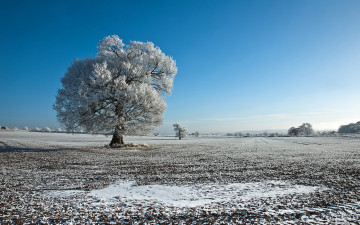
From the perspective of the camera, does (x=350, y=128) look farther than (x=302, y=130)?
Yes

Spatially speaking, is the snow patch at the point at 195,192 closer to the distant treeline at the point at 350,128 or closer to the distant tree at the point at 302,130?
the distant tree at the point at 302,130

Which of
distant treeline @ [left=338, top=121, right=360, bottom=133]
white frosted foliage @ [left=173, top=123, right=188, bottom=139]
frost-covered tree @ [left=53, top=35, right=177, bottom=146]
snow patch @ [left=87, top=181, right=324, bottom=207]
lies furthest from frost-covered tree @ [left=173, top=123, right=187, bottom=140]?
distant treeline @ [left=338, top=121, right=360, bottom=133]

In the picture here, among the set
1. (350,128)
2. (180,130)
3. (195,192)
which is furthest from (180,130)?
(350,128)

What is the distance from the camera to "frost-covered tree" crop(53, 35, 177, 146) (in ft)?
66.6

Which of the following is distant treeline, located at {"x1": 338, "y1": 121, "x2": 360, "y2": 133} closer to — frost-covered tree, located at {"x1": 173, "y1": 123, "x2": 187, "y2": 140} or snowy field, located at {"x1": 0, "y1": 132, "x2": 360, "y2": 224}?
frost-covered tree, located at {"x1": 173, "y1": 123, "x2": 187, "y2": 140}

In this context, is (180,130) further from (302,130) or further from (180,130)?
(302,130)

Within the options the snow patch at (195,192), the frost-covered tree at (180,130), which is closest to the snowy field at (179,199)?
the snow patch at (195,192)

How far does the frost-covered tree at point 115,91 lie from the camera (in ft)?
66.6

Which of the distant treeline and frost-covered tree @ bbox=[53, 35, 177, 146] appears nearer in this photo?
frost-covered tree @ bbox=[53, 35, 177, 146]

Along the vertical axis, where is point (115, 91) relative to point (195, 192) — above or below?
above

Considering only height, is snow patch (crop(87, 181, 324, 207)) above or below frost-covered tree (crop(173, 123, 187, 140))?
below

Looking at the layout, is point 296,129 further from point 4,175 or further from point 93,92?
point 4,175

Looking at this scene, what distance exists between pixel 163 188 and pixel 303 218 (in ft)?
13.1

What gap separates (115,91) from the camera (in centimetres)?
2112
